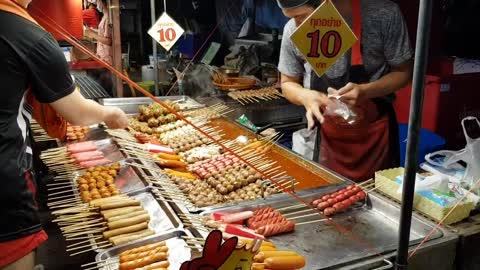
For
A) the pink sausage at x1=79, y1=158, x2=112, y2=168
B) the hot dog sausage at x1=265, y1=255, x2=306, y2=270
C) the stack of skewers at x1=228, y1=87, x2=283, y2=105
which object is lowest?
the pink sausage at x1=79, y1=158, x2=112, y2=168

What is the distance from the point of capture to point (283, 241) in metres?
2.54

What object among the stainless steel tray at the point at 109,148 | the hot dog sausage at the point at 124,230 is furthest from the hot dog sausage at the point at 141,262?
the stainless steel tray at the point at 109,148

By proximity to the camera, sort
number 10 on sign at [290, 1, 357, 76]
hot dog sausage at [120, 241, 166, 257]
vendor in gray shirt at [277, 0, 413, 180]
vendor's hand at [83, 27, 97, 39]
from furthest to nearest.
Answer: vendor's hand at [83, 27, 97, 39] < vendor in gray shirt at [277, 0, 413, 180] < hot dog sausage at [120, 241, 166, 257] < number 10 on sign at [290, 1, 357, 76]

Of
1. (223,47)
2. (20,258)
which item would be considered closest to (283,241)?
(20,258)

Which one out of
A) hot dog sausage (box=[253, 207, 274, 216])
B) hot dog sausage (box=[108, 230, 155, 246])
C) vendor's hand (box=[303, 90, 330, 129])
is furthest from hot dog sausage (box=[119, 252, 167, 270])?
vendor's hand (box=[303, 90, 330, 129])

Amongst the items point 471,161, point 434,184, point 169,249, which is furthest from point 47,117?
point 471,161

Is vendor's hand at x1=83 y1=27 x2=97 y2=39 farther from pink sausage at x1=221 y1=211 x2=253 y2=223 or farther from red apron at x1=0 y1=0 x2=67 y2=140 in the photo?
pink sausage at x1=221 y1=211 x2=253 y2=223

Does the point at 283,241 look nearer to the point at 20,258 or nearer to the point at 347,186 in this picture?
the point at 347,186

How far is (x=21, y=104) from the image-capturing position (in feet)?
6.82

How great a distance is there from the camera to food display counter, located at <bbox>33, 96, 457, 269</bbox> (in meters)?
2.41

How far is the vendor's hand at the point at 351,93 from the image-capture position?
261 cm

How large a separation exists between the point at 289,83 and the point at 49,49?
1542 millimetres

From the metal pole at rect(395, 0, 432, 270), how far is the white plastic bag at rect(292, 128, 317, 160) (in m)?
1.97

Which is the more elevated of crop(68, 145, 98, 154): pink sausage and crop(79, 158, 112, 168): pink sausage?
crop(68, 145, 98, 154): pink sausage
